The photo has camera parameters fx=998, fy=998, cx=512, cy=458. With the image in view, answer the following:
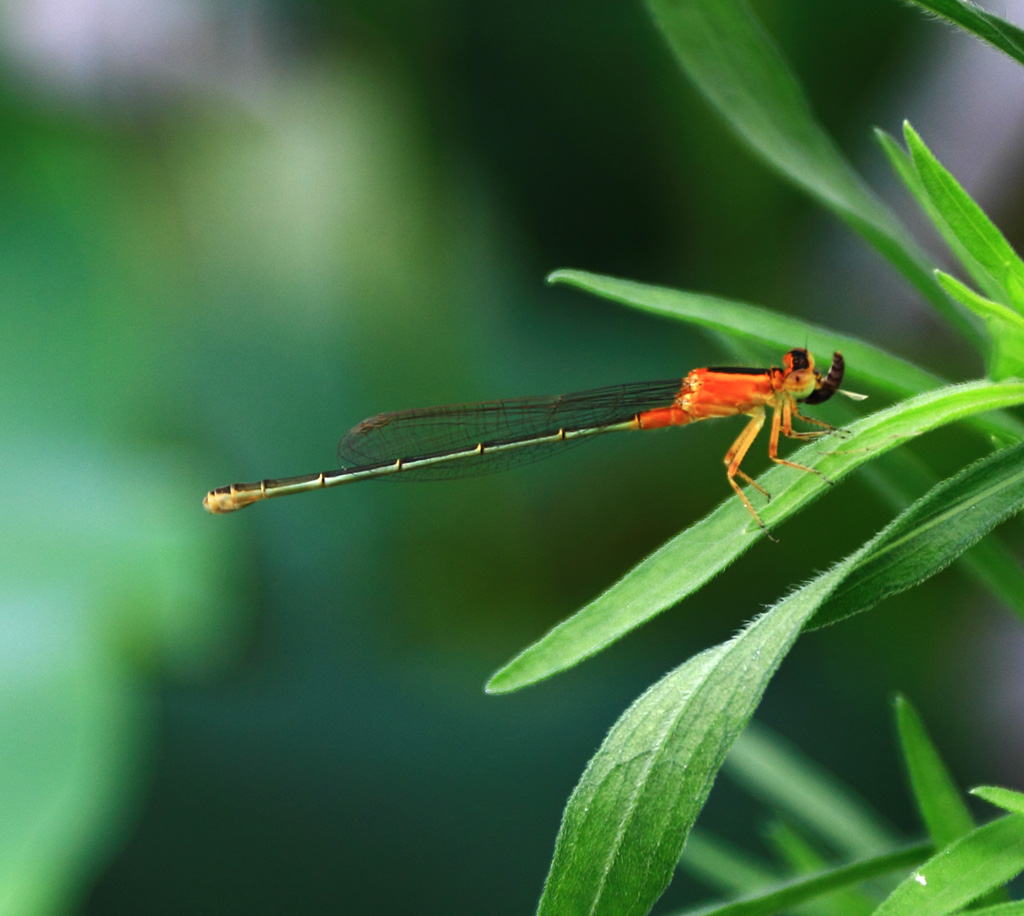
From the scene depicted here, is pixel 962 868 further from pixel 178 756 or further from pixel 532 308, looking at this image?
pixel 532 308

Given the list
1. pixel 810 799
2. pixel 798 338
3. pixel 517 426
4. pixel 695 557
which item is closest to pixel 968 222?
pixel 798 338

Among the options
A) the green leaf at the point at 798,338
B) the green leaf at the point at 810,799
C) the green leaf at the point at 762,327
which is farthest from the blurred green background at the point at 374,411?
the green leaf at the point at 762,327

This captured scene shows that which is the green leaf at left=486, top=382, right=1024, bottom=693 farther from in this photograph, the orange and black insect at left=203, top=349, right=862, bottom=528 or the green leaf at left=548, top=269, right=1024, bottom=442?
the orange and black insect at left=203, top=349, right=862, bottom=528

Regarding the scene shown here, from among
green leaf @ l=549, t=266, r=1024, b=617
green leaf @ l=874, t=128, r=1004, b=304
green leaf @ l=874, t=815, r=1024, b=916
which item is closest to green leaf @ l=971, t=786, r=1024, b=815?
green leaf @ l=874, t=815, r=1024, b=916

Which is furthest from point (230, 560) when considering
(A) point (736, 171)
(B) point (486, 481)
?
(A) point (736, 171)

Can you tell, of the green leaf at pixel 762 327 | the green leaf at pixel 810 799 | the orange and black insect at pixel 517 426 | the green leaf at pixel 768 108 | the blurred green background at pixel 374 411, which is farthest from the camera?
the blurred green background at pixel 374 411

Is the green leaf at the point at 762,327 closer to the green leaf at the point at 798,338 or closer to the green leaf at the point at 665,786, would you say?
the green leaf at the point at 798,338
